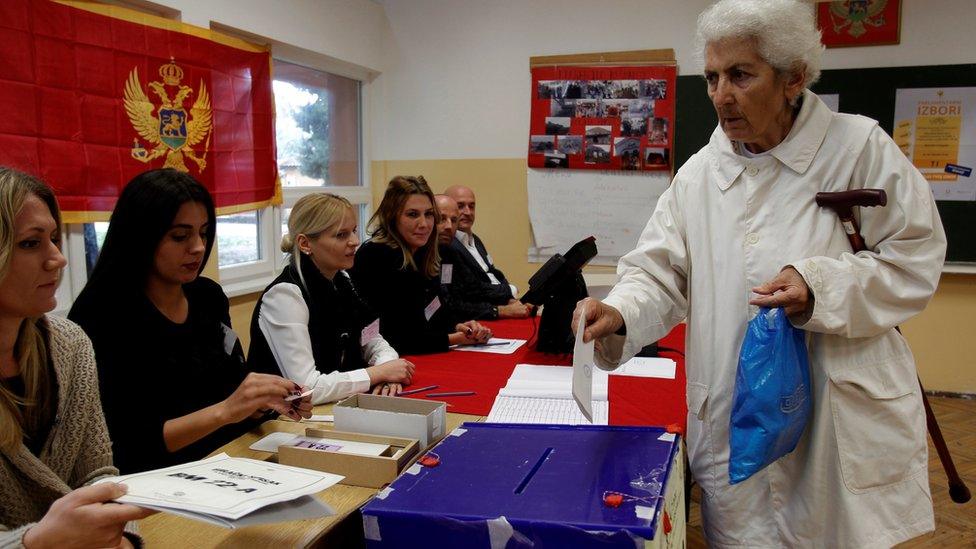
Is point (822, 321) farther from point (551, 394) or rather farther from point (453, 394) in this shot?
point (453, 394)

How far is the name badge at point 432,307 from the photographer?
9.18 ft

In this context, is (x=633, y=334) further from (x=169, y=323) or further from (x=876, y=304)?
(x=169, y=323)

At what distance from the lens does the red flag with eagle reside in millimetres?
2510

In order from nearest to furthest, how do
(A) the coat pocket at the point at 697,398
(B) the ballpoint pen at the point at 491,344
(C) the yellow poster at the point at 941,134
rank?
(A) the coat pocket at the point at 697,398 → (B) the ballpoint pen at the point at 491,344 → (C) the yellow poster at the point at 941,134

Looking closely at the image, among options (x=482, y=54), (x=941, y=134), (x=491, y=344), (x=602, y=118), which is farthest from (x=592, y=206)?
(x=491, y=344)

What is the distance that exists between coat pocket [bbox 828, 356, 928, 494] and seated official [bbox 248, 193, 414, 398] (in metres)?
1.22

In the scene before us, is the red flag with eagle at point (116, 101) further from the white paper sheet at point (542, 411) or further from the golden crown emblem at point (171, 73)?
the white paper sheet at point (542, 411)

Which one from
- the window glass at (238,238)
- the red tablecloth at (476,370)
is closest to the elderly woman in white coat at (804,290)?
the red tablecloth at (476,370)

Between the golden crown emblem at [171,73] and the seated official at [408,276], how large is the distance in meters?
1.12

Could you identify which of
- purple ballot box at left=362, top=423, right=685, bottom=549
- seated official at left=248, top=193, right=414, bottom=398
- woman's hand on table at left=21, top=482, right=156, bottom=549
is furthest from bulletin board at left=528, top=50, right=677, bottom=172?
woman's hand on table at left=21, top=482, right=156, bottom=549

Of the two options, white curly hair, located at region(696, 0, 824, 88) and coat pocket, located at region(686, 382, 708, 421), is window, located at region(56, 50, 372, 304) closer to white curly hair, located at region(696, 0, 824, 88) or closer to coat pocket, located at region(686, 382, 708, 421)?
coat pocket, located at region(686, 382, 708, 421)

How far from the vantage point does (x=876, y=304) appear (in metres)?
1.22

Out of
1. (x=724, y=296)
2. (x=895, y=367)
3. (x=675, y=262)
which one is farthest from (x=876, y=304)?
(x=675, y=262)

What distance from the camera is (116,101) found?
2869 mm
